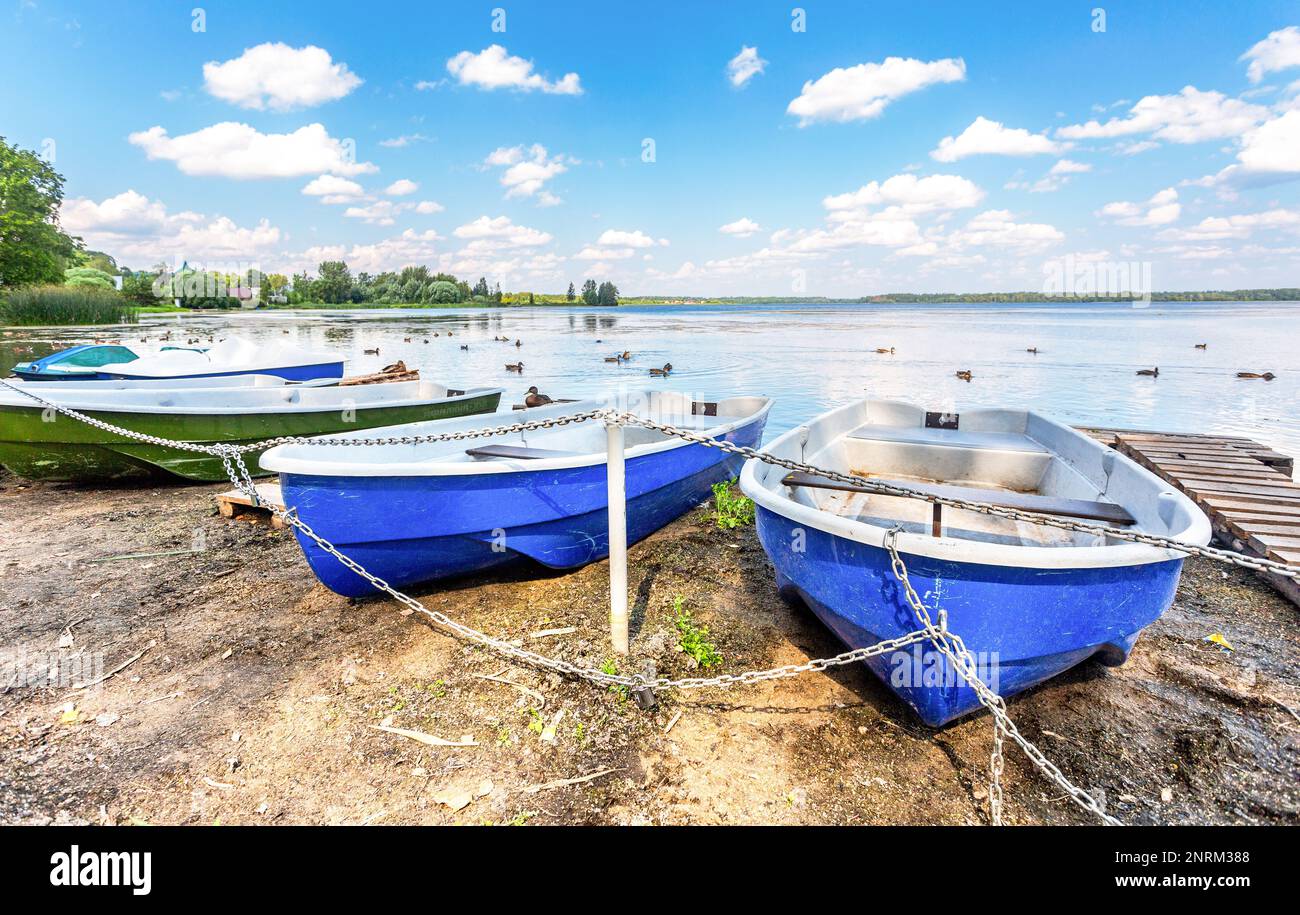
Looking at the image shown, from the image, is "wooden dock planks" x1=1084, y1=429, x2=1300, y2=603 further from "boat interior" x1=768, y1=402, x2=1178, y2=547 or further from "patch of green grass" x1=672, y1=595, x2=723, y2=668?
"patch of green grass" x1=672, y1=595, x2=723, y2=668

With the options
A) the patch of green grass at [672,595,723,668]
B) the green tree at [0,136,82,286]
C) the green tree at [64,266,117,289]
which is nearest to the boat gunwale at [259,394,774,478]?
the patch of green grass at [672,595,723,668]

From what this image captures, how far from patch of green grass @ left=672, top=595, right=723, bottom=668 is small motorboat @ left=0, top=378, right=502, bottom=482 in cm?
654

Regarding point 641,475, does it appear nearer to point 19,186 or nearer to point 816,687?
point 816,687

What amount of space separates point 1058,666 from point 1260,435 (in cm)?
1638

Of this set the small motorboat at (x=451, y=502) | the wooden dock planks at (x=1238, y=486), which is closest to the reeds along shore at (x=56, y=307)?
the small motorboat at (x=451, y=502)

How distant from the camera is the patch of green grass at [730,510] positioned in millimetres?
6910

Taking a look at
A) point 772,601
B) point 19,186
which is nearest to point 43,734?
point 772,601

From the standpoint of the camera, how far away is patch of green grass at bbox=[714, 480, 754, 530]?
6.91 metres

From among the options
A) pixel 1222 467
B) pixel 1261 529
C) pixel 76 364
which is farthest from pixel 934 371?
pixel 76 364

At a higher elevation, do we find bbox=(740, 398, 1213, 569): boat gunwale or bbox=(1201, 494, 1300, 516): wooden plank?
bbox=(740, 398, 1213, 569): boat gunwale

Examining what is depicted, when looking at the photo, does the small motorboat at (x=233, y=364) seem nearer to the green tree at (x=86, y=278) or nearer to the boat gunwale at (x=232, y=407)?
the boat gunwale at (x=232, y=407)

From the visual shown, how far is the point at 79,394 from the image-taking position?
8555 mm

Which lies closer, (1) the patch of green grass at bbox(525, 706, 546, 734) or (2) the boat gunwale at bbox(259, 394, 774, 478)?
(1) the patch of green grass at bbox(525, 706, 546, 734)
